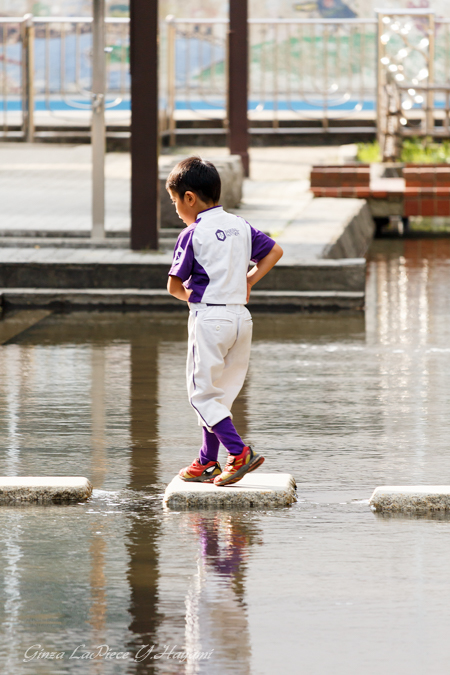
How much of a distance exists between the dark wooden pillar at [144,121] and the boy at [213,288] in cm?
633

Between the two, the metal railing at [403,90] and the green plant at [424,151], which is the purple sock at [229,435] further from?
the metal railing at [403,90]

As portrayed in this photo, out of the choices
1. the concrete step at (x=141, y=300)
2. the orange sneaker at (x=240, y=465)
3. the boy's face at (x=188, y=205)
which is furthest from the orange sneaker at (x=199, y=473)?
the concrete step at (x=141, y=300)

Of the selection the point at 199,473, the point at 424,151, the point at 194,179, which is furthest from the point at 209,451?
the point at 424,151

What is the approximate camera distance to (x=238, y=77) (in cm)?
1798

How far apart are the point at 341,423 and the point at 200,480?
1592 mm

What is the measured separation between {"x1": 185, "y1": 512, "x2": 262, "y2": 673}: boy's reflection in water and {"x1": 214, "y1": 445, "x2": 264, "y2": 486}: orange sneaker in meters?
0.18

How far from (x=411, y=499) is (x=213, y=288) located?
1.11 meters

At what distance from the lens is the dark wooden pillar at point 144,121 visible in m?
12.0

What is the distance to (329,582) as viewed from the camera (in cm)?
471

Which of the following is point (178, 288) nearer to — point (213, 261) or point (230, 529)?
point (213, 261)

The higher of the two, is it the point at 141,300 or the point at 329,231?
the point at 329,231

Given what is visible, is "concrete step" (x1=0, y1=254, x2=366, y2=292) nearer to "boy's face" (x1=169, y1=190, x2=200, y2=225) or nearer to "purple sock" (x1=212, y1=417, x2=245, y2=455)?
"boy's face" (x1=169, y1=190, x2=200, y2=225)

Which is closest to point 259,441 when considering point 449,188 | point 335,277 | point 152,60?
point 335,277

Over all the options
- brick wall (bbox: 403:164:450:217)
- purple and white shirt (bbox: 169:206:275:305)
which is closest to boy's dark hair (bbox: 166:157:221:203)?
purple and white shirt (bbox: 169:206:275:305)
